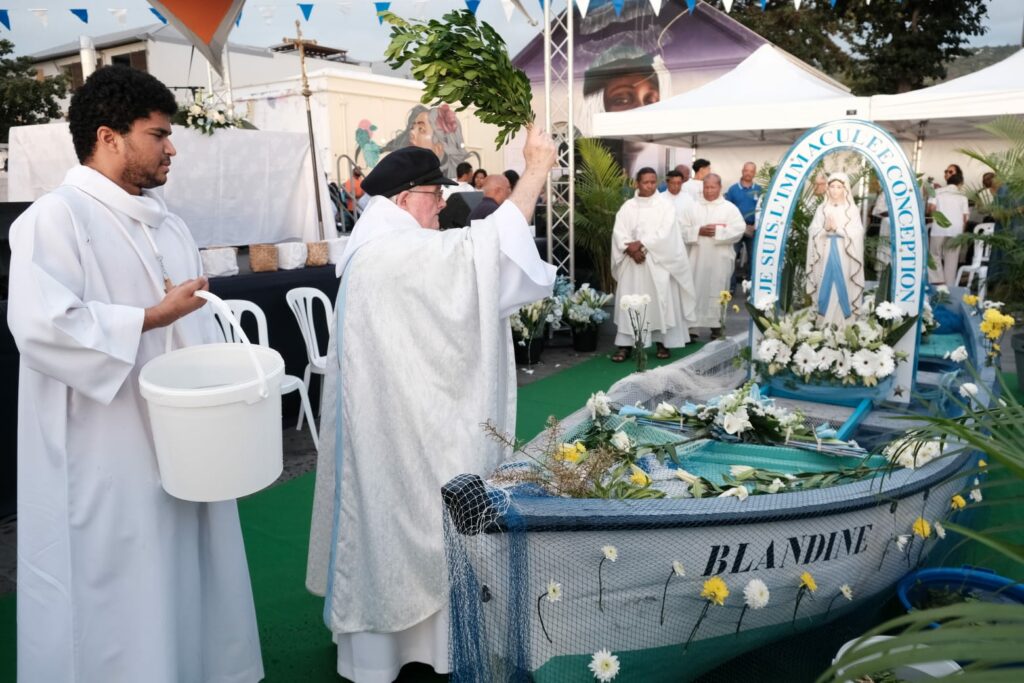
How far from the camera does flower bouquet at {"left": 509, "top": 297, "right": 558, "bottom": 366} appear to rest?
7930mm

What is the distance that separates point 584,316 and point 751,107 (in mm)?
4811

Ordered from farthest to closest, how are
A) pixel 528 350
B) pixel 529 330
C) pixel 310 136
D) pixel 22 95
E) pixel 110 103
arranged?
pixel 22 95
pixel 528 350
pixel 529 330
pixel 310 136
pixel 110 103

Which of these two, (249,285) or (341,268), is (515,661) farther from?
(249,285)

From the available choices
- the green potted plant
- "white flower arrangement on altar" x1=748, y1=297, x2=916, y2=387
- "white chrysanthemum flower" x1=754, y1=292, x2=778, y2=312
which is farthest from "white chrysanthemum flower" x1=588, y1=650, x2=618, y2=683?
A: the green potted plant

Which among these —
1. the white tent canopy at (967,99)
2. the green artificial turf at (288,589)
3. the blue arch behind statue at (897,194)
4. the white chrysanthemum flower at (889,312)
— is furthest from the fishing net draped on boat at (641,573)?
the white tent canopy at (967,99)

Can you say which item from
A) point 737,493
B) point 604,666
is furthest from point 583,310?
point 604,666

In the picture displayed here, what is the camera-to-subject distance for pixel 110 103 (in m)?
2.18

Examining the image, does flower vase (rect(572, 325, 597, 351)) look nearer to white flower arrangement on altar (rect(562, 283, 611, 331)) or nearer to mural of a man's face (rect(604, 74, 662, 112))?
white flower arrangement on altar (rect(562, 283, 611, 331))

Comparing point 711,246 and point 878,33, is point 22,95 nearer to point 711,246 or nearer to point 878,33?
point 711,246

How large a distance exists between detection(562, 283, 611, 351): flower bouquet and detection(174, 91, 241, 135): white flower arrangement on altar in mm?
4103

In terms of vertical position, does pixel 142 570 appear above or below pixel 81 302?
below

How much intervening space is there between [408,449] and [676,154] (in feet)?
60.6

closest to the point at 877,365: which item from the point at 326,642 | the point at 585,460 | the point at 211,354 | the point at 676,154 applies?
the point at 585,460

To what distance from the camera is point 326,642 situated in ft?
10.7
